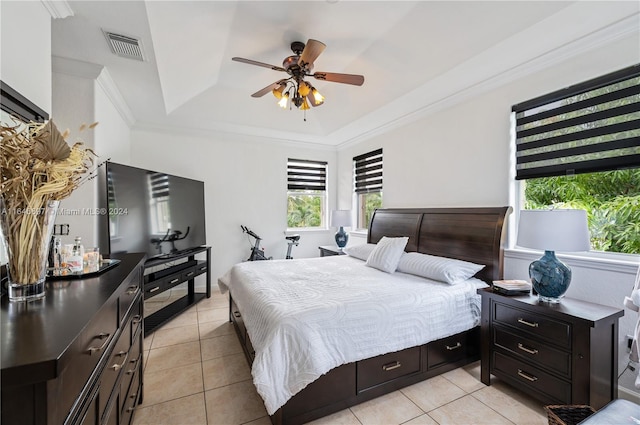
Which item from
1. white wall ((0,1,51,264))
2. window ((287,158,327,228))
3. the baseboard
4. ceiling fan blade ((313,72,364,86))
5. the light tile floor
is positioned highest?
ceiling fan blade ((313,72,364,86))

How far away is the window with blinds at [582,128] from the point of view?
2029 millimetres

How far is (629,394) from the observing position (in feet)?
6.58

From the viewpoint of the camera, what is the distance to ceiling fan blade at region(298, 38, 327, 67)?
2.14 m

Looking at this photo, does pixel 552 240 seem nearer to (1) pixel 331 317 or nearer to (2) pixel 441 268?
(2) pixel 441 268

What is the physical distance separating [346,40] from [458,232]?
2220 mm

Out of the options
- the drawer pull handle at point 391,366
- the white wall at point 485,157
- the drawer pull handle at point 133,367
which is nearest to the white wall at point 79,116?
the drawer pull handle at point 133,367

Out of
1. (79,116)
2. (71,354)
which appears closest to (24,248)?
(71,354)

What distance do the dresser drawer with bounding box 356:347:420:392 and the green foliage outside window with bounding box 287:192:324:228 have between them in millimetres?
3595

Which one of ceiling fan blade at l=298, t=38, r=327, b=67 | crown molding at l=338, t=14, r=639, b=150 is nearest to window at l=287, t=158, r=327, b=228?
crown molding at l=338, t=14, r=639, b=150

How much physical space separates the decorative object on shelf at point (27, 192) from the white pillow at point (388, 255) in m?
2.62

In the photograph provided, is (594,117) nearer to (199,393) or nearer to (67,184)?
(67,184)

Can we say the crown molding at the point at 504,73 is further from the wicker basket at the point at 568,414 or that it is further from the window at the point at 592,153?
the wicker basket at the point at 568,414

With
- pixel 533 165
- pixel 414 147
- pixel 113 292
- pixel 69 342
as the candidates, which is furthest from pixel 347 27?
pixel 69 342

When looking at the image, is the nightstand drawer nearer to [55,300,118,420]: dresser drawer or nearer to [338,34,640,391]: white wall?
[338,34,640,391]: white wall
